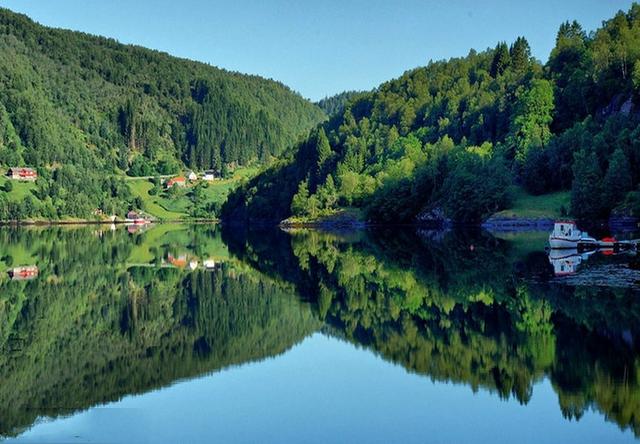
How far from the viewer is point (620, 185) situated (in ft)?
354

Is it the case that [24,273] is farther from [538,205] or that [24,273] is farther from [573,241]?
[538,205]

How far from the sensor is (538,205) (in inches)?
5221

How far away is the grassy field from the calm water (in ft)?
259

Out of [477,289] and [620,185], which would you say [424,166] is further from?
[477,289]

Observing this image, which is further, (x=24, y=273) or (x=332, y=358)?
(x=24, y=273)

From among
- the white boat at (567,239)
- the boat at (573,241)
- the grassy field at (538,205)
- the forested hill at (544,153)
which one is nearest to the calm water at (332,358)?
the boat at (573,241)

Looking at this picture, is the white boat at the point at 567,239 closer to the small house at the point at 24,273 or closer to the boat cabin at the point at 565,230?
the boat cabin at the point at 565,230

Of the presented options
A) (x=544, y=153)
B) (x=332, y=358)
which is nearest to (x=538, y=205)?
(x=544, y=153)

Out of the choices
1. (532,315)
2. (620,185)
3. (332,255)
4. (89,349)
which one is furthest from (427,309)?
(620,185)

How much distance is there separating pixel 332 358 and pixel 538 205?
4360 inches

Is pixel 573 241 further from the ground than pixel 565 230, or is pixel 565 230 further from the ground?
pixel 565 230

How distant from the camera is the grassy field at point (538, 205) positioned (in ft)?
418

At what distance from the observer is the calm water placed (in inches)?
768

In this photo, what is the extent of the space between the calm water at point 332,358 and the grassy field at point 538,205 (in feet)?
259
